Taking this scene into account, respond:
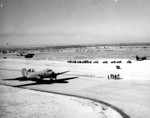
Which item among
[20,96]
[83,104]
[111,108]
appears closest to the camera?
[111,108]

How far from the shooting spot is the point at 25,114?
13039mm

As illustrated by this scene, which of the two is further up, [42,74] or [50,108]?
[42,74]

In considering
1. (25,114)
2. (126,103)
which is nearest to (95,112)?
(126,103)

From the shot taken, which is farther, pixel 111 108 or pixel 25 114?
pixel 111 108

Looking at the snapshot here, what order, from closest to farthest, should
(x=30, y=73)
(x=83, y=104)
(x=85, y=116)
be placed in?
(x=85, y=116) < (x=83, y=104) < (x=30, y=73)

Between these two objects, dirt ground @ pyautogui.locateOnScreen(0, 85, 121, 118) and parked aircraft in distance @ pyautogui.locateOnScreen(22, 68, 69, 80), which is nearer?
dirt ground @ pyautogui.locateOnScreen(0, 85, 121, 118)

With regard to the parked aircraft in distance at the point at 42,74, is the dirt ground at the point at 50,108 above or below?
below

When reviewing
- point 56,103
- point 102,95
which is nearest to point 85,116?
point 56,103

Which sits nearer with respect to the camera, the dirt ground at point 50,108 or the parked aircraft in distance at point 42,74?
the dirt ground at point 50,108

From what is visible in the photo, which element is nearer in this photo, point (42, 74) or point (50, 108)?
point (50, 108)

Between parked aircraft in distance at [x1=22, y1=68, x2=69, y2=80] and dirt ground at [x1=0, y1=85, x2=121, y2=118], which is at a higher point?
parked aircraft in distance at [x1=22, y1=68, x2=69, y2=80]

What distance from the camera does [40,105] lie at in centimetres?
1520

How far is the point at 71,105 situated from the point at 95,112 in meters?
2.50

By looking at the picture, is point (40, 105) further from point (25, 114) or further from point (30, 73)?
point (30, 73)
